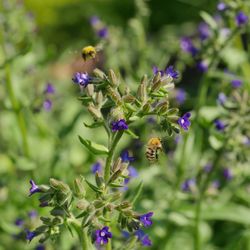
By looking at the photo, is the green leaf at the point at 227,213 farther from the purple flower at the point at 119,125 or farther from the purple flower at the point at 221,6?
the purple flower at the point at 119,125

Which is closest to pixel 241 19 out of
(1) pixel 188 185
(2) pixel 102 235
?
(1) pixel 188 185

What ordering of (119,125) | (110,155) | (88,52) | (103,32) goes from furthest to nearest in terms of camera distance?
(103,32), (88,52), (110,155), (119,125)

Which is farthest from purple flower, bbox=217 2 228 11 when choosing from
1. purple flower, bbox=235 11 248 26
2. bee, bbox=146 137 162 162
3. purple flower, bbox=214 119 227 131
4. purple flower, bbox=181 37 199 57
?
bee, bbox=146 137 162 162

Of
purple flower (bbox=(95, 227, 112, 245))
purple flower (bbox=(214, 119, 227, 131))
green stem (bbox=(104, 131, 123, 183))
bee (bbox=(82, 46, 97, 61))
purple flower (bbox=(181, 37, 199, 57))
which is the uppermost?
bee (bbox=(82, 46, 97, 61))

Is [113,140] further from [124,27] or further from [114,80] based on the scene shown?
[124,27]

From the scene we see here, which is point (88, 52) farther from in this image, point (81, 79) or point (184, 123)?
point (184, 123)

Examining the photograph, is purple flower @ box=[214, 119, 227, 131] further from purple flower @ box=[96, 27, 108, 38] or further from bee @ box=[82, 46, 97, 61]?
purple flower @ box=[96, 27, 108, 38]

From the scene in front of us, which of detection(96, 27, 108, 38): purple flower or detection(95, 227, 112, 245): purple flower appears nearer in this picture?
detection(95, 227, 112, 245): purple flower

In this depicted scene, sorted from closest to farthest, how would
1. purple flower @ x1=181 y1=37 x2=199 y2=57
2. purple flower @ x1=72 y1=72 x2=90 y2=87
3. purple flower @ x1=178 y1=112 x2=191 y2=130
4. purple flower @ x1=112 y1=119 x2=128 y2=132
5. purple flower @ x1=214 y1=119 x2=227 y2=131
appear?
purple flower @ x1=112 y1=119 x2=128 y2=132, purple flower @ x1=178 y1=112 x2=191 y2=130, purple flower @ x1=72 y1=72 x2=90 y2=87, purple flower @ x1=214 y1=119 x2=227 y2=131, purple flower @ x1=181 y1=37 x2=199 y2=57
